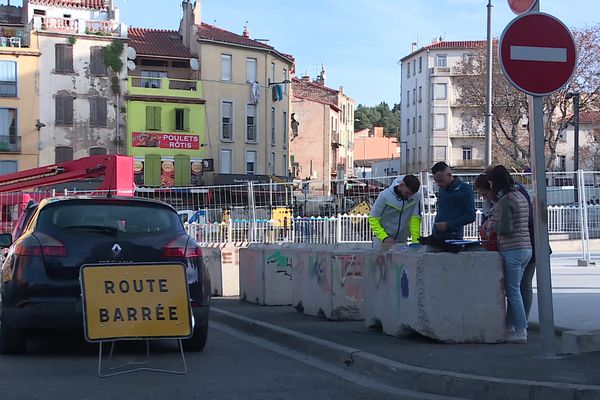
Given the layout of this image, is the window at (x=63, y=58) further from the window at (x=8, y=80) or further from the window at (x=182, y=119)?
the window at (x=182, y=119)

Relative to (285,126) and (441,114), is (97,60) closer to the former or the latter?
(285,126)

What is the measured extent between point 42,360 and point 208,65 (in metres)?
46.1

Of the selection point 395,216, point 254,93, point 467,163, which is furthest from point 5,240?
point 467,163

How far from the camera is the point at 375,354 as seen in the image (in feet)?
24.4

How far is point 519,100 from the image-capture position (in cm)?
4766

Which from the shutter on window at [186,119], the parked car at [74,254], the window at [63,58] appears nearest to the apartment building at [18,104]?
the window at [63,58]

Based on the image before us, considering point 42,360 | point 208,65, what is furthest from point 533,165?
point 208,65

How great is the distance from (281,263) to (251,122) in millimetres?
42949

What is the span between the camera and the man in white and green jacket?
31.2 ft

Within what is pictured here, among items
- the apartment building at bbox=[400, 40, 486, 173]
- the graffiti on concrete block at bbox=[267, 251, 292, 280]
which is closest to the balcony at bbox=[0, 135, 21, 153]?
the graffiti on concrete block at bbox=[267, 251, 292, 280]

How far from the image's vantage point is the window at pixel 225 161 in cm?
5294

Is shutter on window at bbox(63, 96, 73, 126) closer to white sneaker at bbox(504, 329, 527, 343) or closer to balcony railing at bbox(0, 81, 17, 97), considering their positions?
balcony railing at bbox(0, 81, 17, 97)

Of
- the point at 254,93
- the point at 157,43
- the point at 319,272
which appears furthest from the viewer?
the point at 157,43

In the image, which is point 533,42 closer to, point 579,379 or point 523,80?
point 523,80
